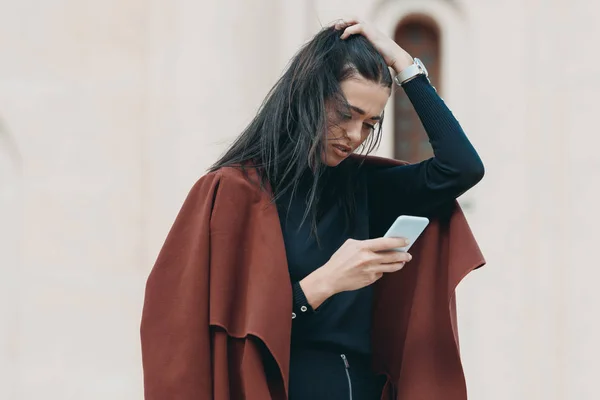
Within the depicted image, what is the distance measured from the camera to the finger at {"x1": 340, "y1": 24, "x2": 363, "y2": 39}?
1.97m

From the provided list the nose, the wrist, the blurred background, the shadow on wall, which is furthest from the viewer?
the shadow on wall

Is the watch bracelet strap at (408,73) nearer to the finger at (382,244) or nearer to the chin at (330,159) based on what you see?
the chin at (330,159)

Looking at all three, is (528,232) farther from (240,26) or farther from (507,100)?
(240,26)

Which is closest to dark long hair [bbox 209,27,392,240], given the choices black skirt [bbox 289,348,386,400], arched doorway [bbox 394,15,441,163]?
black skirt [bbox 289,348,386,400]

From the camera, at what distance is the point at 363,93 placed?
1.89 meters

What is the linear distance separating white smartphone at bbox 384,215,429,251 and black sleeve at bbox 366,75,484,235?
8.0 inches

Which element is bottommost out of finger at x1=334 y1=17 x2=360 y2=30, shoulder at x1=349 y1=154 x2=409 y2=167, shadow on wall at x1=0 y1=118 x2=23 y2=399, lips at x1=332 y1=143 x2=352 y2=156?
shadow on wall at x1=0 y1=118 x2=23 y2=399

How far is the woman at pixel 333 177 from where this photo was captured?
1875 mm

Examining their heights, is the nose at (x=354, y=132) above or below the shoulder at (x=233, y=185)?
above

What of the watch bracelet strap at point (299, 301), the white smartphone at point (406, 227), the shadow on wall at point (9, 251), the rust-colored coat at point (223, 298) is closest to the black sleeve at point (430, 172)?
the rust-colored coat at point (223, 298)

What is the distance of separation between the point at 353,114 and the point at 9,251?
3699 millimetres

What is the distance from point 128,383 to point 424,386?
3153 millimetres

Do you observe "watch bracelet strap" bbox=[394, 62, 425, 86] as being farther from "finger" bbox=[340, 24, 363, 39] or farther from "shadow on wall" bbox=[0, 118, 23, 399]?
"shadow on wall" bbox=[0, 118, 23, 399]

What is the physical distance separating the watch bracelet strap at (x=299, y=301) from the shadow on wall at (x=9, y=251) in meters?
3.60
